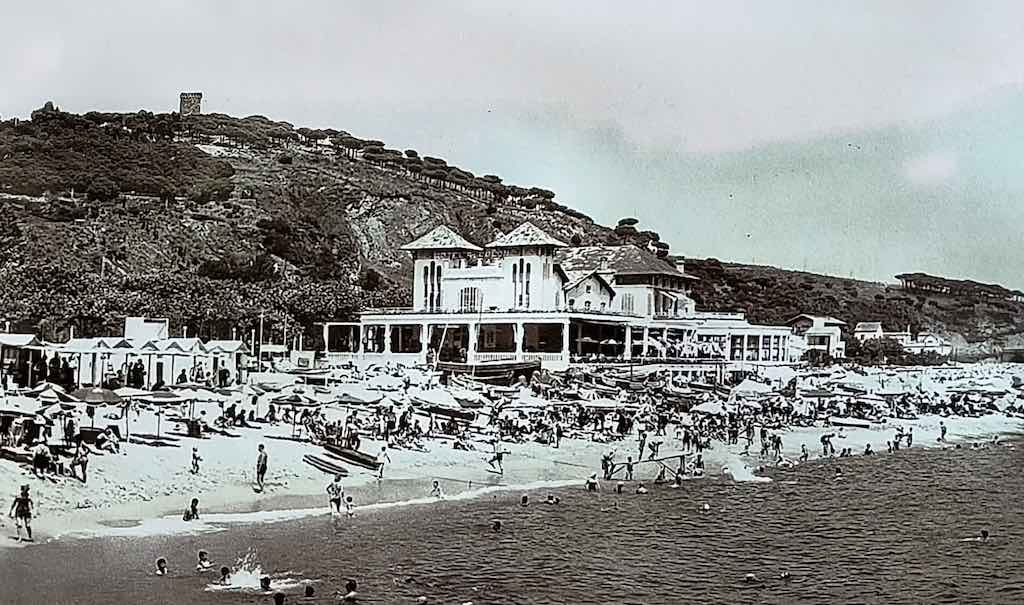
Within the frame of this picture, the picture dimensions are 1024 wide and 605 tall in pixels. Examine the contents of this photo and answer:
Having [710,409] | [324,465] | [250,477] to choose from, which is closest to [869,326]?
[710,409]

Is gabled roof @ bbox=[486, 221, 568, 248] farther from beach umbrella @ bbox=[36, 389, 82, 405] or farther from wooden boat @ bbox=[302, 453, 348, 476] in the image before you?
beach umbrella @ bbox=[36, 389, 82, 405]

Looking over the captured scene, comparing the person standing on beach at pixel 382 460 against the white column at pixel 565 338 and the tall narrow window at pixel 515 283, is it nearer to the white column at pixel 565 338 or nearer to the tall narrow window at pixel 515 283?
the white column at pixel 565 338

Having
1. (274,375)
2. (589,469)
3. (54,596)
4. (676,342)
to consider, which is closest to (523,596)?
(54,596)

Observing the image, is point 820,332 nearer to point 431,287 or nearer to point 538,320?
point 431,287

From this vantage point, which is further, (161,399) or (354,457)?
(161,399)

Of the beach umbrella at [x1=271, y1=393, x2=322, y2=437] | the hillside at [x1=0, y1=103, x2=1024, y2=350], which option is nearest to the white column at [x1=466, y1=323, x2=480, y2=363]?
the hillside at [x1=0, y1=103, x2=1024, y2=350]

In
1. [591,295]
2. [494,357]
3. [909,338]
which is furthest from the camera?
[909,338]
